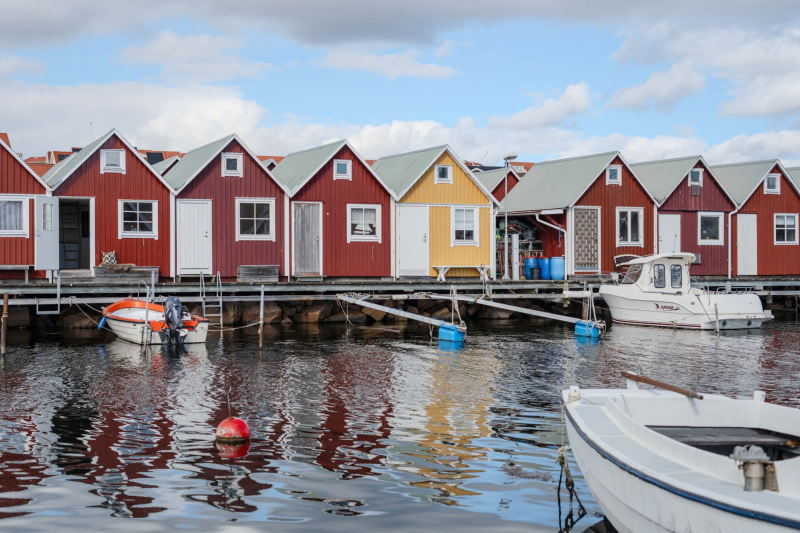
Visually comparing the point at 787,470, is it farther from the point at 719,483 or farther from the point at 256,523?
the point at 256,523

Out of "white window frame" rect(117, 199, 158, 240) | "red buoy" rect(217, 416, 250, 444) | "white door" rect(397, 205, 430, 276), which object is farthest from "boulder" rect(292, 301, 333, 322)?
"red buoy" rect(217, 416, 250, 444)

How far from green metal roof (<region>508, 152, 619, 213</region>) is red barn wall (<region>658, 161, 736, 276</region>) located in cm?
428

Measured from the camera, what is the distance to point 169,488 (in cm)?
1022

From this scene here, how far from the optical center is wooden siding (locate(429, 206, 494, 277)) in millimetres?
35625

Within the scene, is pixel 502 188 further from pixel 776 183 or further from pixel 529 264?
pixel 776 183

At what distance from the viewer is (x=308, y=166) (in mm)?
34969

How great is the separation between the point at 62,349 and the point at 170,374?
6.40m

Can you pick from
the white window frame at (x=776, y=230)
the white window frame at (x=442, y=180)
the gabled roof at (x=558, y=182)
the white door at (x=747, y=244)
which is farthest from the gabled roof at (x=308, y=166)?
the white window frame at (x=776, y=230)

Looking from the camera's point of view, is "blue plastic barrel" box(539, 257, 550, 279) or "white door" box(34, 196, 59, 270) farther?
"blue plastic barrel" box(539, 257, 550, 279)

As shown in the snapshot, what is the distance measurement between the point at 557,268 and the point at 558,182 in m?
5.96

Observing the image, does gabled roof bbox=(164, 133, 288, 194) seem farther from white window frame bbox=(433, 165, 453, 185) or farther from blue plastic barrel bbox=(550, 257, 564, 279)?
blue plastic barrel bbox=(550, 257, 564, 279)

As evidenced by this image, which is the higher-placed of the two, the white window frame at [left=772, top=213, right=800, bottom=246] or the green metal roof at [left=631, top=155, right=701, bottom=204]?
the green metal roof at [left=631, top=155, right=701, bottom=204]

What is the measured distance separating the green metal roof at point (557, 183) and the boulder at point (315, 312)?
1207cm

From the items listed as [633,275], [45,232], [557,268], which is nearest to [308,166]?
[45,232]
